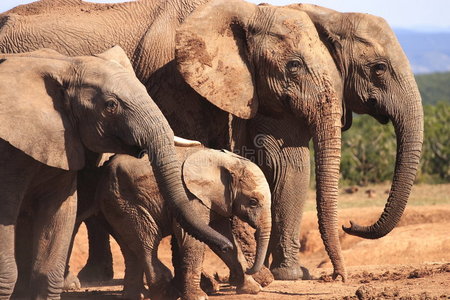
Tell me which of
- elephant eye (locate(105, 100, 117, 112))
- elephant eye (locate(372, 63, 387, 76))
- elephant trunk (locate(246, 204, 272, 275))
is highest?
elephant eye (locate(372, 63, 387, 76))

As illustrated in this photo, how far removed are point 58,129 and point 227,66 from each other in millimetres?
2731

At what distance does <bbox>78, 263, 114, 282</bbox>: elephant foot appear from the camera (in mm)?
9945

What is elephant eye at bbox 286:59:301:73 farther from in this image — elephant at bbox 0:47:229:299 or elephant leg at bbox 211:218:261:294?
elephant at bbox 0:47:229:299

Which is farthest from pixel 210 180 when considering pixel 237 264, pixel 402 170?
pixel 402 170

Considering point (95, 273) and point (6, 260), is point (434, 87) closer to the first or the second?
point (95, 273)

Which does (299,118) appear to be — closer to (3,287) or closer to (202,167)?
(202,167)

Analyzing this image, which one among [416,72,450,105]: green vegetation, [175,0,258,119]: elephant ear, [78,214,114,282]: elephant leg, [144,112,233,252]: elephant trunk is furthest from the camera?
[416,72,450,105]: green vegetation

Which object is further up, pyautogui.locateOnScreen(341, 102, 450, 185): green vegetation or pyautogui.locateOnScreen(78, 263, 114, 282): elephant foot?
pyautogui.locateOnScreen(341, 102, 450, 185): green vegetation

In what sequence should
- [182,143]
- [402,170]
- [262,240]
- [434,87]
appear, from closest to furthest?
[182,143]
[262,240]
[402,170]
[434,87]

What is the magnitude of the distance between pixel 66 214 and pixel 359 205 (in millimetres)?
8661

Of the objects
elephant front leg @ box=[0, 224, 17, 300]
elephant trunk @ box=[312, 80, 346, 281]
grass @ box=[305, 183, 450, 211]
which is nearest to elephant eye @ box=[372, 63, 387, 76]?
elephant trunk @ box=[312, 80, 346, 281]

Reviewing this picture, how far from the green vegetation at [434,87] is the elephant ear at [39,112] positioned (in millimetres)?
68598

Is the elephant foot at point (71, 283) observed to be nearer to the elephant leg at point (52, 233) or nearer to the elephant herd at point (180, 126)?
the elephant herd at point (180, 126)

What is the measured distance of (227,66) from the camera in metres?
9.32
